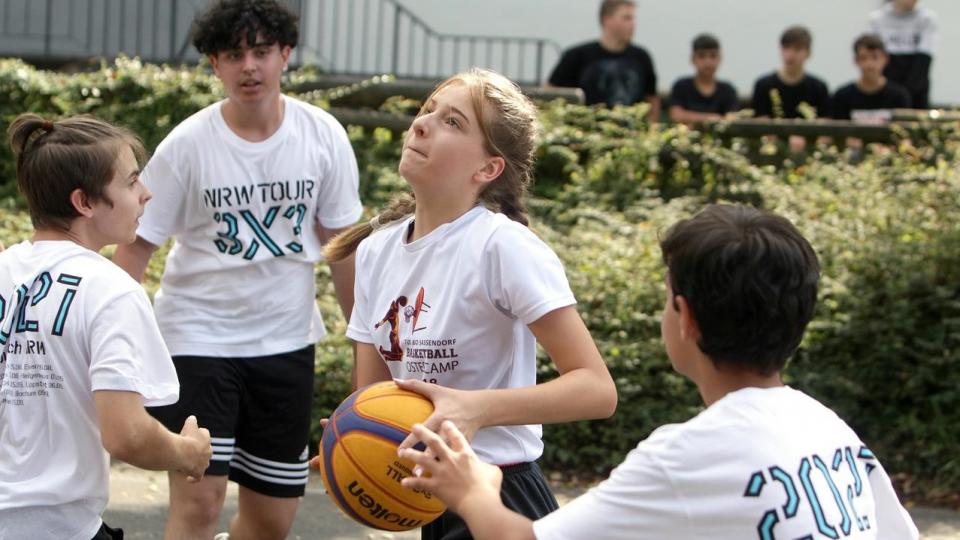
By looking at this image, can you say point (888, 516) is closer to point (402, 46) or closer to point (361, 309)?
point (361, 309)

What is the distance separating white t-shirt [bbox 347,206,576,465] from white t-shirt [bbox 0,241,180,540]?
2.13 ft

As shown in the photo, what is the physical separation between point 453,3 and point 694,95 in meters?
4.66

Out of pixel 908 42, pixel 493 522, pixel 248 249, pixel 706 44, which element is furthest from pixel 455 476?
pixel 908 42

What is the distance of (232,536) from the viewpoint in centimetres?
542

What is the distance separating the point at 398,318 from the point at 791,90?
8.71 m

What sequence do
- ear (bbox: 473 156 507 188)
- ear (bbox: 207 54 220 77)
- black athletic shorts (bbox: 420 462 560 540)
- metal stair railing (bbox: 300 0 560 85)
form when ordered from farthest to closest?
1. metal stair railing (bbox: 300 0 560 85)
2. ear (bbox: 207 54 220 77)
3. ear (bbox: 473 156 507 188)
4. black athletic shorts (bbox: 420 462 560 540)

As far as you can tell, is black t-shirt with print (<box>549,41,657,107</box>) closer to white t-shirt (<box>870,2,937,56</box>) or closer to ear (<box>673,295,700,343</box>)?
white t-shirt (<box>870,2,937,56</box>)

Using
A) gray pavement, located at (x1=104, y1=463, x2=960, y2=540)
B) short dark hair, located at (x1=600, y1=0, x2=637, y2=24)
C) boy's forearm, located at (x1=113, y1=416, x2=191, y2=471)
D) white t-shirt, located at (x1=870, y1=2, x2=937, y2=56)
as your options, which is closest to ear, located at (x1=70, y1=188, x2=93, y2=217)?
boy's forearm, located at (x1=113, y1=416, x2=191, y2=471)

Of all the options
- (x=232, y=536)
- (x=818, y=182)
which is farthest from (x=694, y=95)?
(x=232, y=536)

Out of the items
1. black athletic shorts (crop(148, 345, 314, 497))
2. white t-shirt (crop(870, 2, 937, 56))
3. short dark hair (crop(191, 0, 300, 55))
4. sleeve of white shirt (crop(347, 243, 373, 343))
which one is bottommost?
Answer: black athletic shorts (crop(148, 345, 314, 497))

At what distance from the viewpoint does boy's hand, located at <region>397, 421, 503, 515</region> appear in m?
2.85

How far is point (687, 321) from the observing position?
110 inches

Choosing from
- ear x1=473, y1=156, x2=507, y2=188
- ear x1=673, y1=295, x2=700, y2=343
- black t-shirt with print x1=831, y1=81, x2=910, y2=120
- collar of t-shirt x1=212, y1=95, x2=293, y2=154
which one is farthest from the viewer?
black t-shirt with print x1=831, y1=81, x2=910, y2=120

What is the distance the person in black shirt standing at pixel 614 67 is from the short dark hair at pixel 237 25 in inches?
257
